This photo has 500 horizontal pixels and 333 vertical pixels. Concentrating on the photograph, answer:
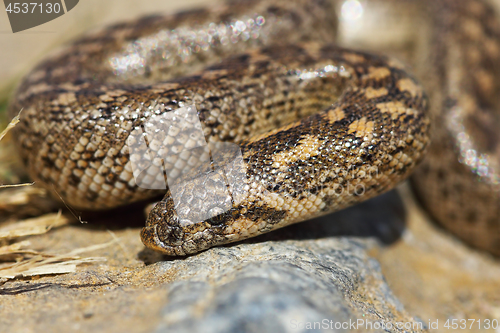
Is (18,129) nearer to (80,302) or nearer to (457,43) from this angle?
(80,302)

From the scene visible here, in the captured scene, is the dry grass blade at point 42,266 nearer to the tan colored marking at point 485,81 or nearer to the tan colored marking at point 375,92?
the tan colored marking at point 375,92

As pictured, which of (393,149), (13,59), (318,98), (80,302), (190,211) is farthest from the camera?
(13,59)

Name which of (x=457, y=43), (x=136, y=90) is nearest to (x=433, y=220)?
(x=457, y=43)

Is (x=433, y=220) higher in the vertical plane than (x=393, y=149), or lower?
lower

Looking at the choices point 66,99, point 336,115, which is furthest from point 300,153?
point 66,99

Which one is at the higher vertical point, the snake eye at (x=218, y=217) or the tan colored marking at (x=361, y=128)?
the tan colored marking at (x=361, y=128)

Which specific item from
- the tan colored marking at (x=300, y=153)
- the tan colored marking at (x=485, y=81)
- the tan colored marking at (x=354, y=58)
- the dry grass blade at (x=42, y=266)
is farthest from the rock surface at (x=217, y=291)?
the tan colored marking at (x=485, y=81)
